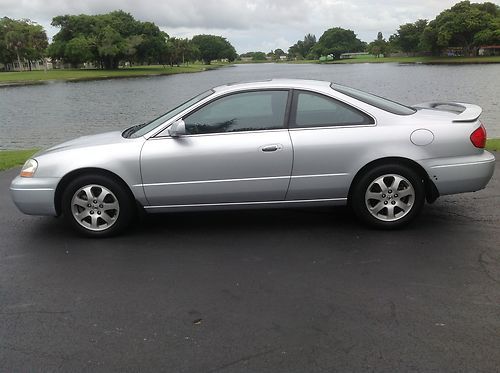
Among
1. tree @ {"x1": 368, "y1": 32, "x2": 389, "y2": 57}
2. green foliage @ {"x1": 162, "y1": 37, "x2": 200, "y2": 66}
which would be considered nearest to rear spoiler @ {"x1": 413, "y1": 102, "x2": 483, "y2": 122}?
green foliage @ {"x1": 162, "y1": 37, "x2": 200, "y2": 66}

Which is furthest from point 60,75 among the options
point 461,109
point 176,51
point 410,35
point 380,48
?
point 380,48

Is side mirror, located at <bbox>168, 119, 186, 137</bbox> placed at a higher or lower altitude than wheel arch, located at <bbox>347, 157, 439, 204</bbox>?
higher

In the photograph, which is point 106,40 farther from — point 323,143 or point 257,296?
point 257,296

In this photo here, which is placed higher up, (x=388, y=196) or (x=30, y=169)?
(x=30, y=169)

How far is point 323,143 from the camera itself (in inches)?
194

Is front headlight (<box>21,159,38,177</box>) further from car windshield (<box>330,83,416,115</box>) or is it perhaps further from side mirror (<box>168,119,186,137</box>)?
car windshield (<box>330,83,416,115</box>)

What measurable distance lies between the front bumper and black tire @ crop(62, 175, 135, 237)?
137 millimetres

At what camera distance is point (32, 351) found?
3.12m

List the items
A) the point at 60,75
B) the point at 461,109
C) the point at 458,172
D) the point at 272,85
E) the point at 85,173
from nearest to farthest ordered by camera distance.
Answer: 1. the point at 458,172
2. the point at 85,173
3. the point at 272,85
4. the point at 461,109
5. the point at 60,75

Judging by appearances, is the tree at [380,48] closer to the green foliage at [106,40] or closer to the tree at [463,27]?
the tree at [463,27]

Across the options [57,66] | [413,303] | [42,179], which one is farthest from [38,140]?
[57,66]

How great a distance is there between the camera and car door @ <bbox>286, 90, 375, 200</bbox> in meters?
4.94

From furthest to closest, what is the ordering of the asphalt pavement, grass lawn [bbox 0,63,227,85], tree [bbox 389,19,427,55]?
1. tree [bbox 389,19,427,55]
2. grass lawn [bbox 0,63,227,85]
3. the asphalt pavement

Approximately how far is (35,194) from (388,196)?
3546 millimetres
